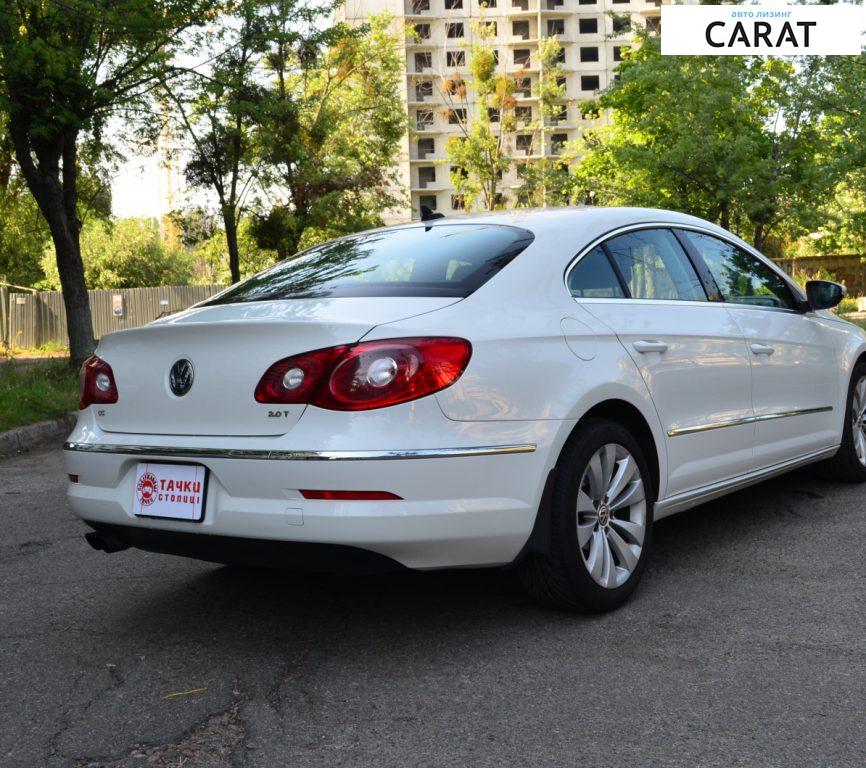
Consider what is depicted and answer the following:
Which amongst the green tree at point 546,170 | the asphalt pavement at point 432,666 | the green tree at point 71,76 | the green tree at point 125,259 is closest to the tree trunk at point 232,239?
the green tree at point 71,76

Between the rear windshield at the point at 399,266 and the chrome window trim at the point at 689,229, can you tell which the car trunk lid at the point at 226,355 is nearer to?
the rear windshield at the point at 399,266

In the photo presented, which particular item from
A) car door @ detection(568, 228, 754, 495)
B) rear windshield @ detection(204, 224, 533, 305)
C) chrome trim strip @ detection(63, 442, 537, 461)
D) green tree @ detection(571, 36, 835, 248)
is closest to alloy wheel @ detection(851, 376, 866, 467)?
car door @ detection(568, 228, 754, 495)

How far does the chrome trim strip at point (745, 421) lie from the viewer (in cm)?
423

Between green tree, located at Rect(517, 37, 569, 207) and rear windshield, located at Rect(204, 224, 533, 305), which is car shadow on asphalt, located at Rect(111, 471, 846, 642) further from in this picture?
green tree, located at Rect(517, 37, 569, 207)

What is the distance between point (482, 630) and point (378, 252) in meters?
1.55

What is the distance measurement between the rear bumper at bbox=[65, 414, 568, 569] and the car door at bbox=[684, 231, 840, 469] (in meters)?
1.81

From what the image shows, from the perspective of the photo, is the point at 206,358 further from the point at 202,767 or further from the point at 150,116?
the point at 150,116

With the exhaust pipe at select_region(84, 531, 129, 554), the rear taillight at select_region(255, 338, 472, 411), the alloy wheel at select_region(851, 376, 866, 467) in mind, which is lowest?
the alloy wheel at select_region(851, 376, 866, 467)

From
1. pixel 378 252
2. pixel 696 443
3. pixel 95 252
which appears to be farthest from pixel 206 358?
pixel 95 252

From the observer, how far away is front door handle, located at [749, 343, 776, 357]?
190 inches

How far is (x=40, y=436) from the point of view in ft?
32.5

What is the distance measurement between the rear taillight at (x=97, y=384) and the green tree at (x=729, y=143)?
24.2 metres

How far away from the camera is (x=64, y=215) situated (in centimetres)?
1531

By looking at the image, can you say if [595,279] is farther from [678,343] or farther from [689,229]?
[689,229]
